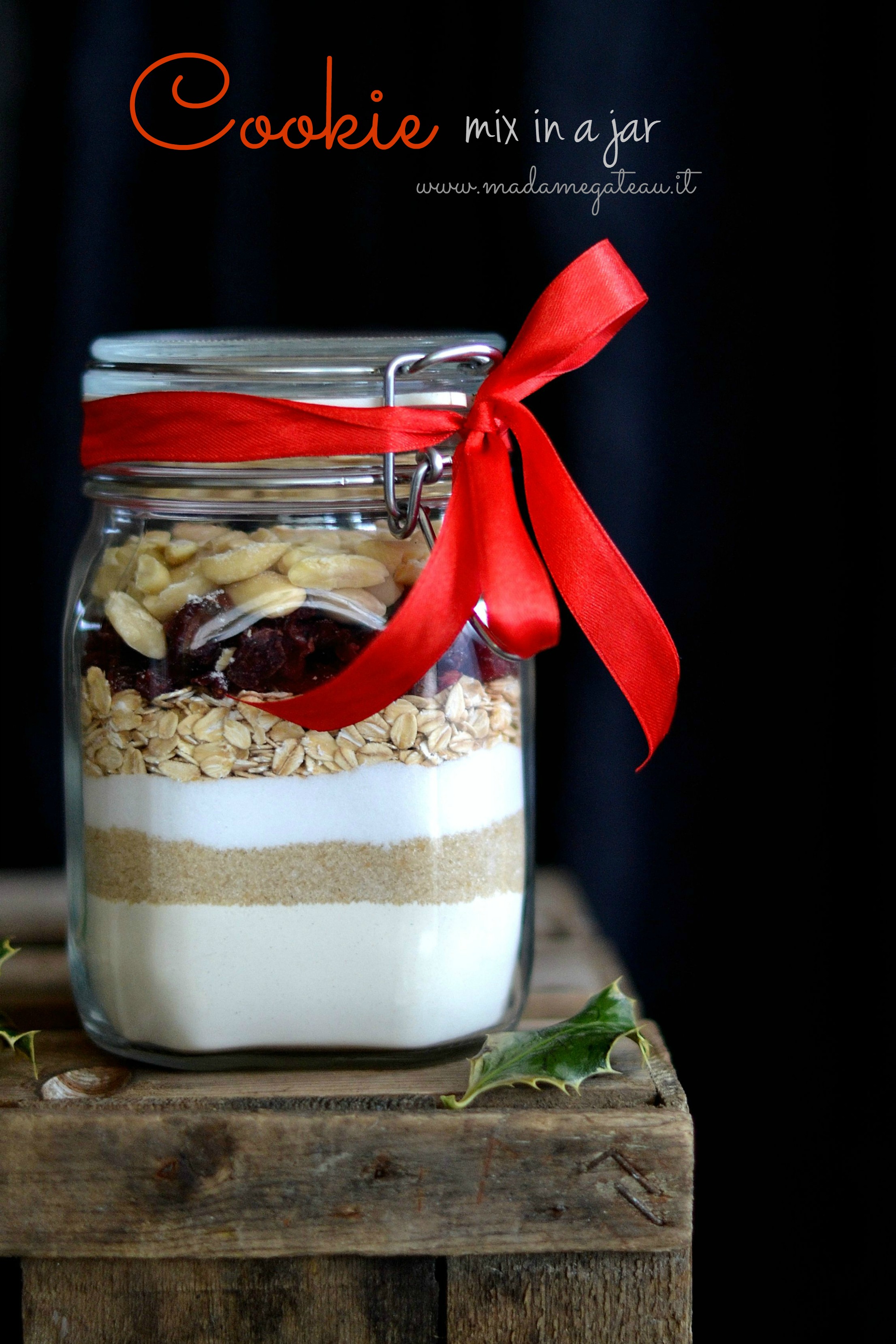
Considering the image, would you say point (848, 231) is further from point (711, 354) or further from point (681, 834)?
point (681, 834)

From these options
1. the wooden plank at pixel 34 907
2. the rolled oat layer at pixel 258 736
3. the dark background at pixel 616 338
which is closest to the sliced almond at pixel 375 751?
the rolled oat layer at pixel 258 736

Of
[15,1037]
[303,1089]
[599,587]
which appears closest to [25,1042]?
[15,1037]

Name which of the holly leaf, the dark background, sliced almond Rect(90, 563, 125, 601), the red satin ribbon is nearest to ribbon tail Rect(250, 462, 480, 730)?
the red satin ribbon

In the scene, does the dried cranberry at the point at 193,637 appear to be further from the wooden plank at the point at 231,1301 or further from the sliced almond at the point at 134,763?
the wooden plank at the point at 231,1301

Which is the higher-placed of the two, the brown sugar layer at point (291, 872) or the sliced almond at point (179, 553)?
the sliced almond at point (179, 553)

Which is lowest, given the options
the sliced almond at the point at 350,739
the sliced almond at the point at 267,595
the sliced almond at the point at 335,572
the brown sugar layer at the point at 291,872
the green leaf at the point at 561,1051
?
the green leaf at the point at 561,1051

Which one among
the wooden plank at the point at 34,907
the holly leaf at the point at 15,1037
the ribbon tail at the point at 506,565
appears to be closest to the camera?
the ribbon tail at the point at 506,565

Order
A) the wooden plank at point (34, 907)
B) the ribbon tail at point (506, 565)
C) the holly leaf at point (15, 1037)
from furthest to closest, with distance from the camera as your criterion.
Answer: the wooden plank at point (34, 907), the holly leaf at point (15, 1037), the ribbon tail at point (506, 565)

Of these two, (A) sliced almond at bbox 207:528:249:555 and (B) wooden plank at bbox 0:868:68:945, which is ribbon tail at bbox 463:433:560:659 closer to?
(A) sliced almond at bbox 207:528:249:555

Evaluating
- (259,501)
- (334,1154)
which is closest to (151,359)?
(259,501)
